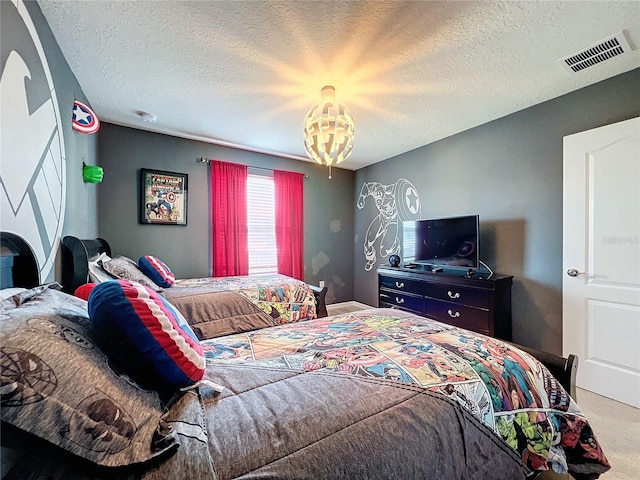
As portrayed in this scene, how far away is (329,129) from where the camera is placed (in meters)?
2.06

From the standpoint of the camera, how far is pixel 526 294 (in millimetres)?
2658

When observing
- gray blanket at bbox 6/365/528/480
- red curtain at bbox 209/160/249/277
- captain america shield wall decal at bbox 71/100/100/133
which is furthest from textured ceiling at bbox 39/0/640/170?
gray blanket at bbox 6/365/528/480

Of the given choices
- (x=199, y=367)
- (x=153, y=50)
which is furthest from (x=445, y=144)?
(x=199, y=367)

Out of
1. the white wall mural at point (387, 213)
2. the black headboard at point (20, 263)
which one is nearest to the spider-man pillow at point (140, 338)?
the black headboard at point (20, 263)

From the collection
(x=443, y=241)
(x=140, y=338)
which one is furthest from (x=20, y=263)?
(x=443, y=241)

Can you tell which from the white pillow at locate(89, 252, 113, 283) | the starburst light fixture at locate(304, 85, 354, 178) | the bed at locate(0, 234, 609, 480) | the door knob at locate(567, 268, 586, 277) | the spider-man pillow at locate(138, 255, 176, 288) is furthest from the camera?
the spider-man pillow at locate(138, 255, 176, 288)

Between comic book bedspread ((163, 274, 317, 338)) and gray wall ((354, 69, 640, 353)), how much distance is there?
2.07 metres

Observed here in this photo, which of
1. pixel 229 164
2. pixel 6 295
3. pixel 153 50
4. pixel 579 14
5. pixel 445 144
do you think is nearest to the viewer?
pixel 6 295

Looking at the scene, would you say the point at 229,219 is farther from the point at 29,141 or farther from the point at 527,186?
the point at 527,186

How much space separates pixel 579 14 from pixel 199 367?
2.60 metres

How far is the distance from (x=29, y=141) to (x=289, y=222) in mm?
3071

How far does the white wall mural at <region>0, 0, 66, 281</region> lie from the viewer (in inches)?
43.9

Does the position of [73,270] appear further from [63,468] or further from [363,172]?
[363,172]

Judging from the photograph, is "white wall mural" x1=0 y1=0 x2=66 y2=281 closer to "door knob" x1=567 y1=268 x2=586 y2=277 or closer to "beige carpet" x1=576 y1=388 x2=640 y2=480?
"beige carpet" x1=576 y1=388 x2=640 y2=480
